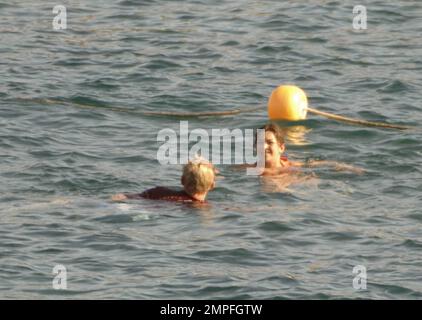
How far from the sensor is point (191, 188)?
47.5ft

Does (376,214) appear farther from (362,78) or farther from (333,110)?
(362,78)

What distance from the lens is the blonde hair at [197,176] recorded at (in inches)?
565

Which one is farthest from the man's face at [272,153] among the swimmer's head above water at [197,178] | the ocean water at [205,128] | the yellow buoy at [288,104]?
the swimmer's head above water at [197,178]

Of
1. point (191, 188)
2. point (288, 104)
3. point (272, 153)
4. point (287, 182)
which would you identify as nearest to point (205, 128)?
point (288, 104)

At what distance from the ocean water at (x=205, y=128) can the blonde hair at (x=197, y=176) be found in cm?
24

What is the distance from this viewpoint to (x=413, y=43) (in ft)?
73.1

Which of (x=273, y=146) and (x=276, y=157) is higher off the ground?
(x=273, y=146)

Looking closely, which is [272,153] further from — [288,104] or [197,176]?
[197,176]

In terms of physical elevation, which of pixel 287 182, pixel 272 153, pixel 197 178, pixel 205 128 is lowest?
pixel 287 182

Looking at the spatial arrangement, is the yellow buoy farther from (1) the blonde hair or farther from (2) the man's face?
(1) the blonde hair

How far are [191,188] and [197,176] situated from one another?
7.6 inches

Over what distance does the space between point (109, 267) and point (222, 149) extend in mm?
5036

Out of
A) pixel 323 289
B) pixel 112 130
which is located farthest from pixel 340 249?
pixel 112 130

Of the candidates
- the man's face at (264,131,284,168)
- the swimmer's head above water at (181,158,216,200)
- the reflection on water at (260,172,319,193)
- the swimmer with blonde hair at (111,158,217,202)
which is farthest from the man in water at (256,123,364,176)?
the swimmer's head above water at (181,158,216,200)
